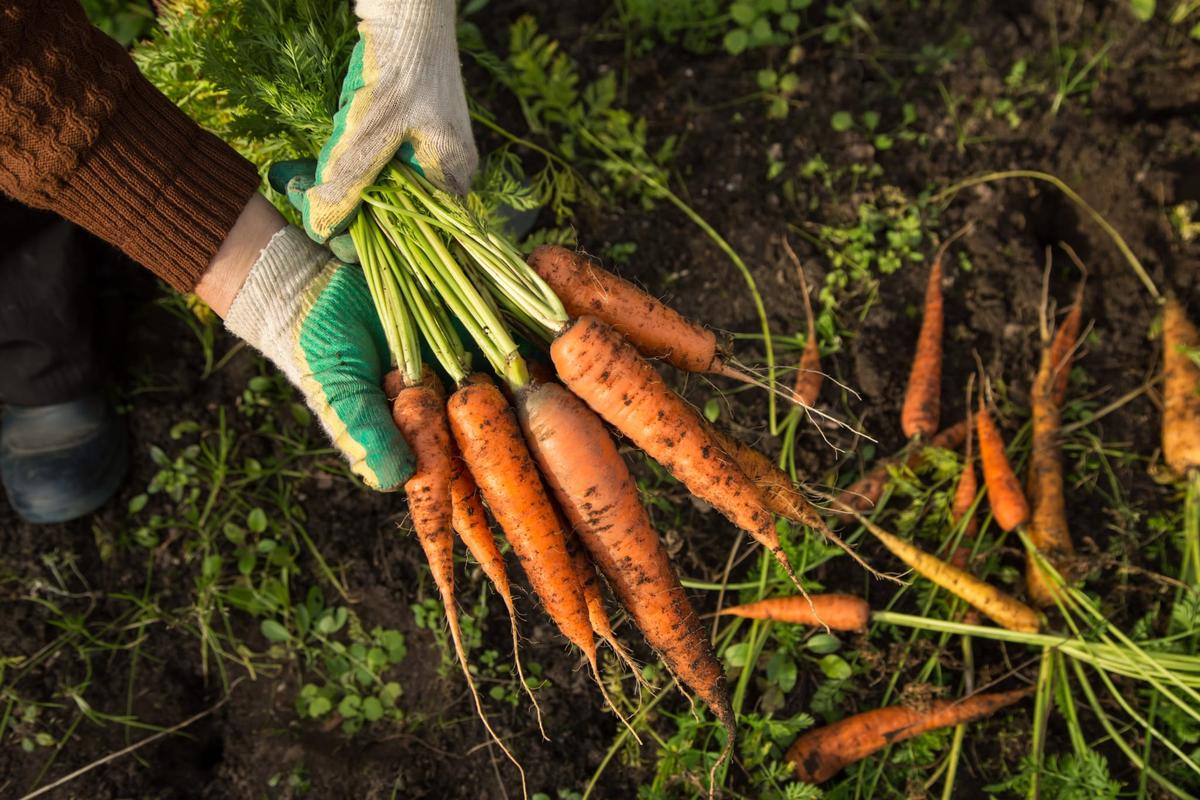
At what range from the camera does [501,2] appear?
3.43 metres

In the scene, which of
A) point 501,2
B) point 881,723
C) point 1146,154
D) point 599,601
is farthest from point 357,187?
point 1146,154

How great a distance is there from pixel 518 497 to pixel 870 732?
4.46ft

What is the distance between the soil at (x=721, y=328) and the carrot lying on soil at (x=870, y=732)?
0.17 metres

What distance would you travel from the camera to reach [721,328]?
116 inches

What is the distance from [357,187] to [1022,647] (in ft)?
8.19

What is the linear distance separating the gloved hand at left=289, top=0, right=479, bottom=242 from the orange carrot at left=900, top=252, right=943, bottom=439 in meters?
1.74

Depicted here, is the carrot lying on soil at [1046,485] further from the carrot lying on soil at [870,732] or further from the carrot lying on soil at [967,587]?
the carrot lying on soil at [870,732]

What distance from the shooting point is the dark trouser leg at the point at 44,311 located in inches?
102

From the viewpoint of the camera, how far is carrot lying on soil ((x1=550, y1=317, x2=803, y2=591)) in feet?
6.38

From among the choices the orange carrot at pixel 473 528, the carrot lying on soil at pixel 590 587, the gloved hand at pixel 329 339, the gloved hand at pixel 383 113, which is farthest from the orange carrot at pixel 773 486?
the gloved hand at pixel 383 113

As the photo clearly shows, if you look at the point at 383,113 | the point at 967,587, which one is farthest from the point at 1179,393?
the point at 383,113

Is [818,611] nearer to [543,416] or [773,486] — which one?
[773,486]

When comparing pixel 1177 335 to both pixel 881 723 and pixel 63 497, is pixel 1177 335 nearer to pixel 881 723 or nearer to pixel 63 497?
pixel 881 723

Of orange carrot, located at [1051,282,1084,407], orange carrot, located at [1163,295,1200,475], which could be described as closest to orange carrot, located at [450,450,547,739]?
orange carrot, located at [1051,282,1084,407]
